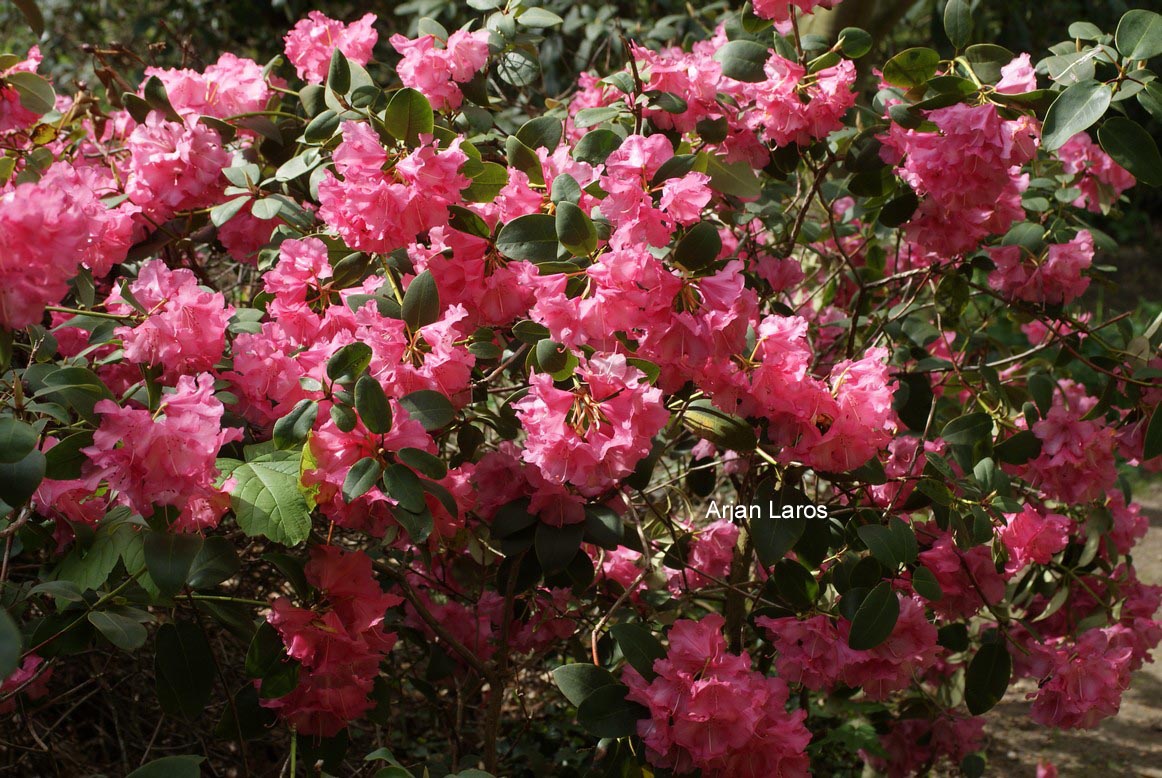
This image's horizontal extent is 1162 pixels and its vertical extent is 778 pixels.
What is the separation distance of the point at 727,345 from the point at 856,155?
631 millimetres

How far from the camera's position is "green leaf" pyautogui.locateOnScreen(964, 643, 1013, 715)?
65.3 inches

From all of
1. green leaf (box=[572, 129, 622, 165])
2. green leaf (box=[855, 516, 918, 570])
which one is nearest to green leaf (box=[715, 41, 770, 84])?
green leaf (box=[572, 129, 622, 165])

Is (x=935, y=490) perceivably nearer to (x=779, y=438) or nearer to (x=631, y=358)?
(x=779, y=438)

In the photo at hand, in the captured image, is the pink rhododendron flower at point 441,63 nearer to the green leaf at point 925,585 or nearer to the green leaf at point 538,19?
the green leaf at point 538,19

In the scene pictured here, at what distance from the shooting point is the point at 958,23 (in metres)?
1.54

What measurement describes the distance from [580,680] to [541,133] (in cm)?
74

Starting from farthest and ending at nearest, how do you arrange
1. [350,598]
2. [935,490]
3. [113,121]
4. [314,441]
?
[113,121] → [935,490] → [350,598] → [314,441]

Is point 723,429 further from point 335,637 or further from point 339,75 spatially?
point 339,75

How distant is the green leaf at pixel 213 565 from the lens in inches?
47.4

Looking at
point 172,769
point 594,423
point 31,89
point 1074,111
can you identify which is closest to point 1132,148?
point 1074,111

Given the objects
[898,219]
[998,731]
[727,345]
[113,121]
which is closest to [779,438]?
[727,345]

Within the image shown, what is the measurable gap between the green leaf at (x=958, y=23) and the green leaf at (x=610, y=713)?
1.00 m

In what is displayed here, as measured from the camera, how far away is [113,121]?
2.01m

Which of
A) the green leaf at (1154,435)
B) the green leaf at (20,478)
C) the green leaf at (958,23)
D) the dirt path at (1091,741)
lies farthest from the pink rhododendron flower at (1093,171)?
the green leaf at (20,478)
